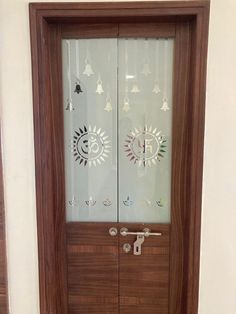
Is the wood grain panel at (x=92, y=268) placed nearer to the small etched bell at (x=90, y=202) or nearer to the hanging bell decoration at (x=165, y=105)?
the small etched bell at (x=90, y=202)

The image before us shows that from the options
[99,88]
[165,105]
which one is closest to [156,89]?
[165,105]

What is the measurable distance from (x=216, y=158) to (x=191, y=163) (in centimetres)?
14

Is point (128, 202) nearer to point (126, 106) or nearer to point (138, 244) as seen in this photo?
point (138, 244)

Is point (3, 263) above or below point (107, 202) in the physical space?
below

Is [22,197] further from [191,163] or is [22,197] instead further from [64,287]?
[191,163]

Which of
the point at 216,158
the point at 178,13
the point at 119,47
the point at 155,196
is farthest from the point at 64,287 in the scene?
the point at 178,13

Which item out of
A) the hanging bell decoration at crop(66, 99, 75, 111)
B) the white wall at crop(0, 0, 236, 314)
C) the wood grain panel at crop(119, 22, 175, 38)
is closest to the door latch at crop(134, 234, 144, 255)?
the white wall at crop(0, 0, 236, 314)

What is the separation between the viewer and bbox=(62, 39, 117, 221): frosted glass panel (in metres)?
1.93

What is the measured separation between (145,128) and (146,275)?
94cm

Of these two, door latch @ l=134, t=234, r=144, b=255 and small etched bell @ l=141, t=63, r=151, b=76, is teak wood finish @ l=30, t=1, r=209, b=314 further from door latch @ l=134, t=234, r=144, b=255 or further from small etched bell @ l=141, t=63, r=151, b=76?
small etched bell @ l=141, t=63, r=151, b=76

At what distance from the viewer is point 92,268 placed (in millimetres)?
2088

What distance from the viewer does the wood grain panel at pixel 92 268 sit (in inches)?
80.9

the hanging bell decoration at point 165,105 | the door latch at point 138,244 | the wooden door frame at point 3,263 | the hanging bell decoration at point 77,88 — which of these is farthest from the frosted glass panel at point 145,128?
the wooden door frame at point 3,263

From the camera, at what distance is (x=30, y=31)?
1.75m
